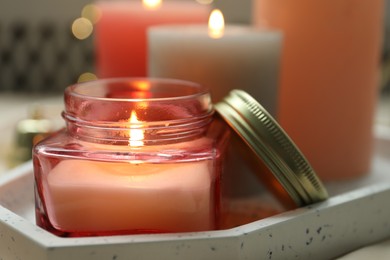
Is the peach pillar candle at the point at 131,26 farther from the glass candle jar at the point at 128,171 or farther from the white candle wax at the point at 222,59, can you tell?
the glass candle jar at the point at 128,171

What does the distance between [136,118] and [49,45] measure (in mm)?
968

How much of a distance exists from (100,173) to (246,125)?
10 centimetres

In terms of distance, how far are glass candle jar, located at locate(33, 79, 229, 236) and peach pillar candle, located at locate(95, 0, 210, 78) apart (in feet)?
0.93

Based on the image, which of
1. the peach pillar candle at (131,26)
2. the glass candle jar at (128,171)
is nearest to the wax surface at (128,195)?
the glass candle jar at (128,171)

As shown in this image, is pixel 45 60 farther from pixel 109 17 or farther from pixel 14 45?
pixel 109 17

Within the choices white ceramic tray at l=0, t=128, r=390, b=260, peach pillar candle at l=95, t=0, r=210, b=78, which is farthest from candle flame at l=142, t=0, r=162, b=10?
white ceramic tray at l=0, t=128, r=390, b=260

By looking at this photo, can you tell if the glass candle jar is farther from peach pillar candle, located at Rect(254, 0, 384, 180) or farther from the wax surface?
peach pillar candle, located at Rect(254, 0, 384, 180)

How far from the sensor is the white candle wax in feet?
1.67

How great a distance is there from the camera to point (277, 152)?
1.34ft

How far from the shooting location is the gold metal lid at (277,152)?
0.41 m

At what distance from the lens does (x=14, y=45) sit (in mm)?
1315

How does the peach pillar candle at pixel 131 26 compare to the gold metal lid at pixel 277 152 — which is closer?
the gold metal lid at pixel 277 152

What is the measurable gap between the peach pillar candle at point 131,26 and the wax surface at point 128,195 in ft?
1.06

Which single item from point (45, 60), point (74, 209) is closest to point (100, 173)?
point (74, 209)
